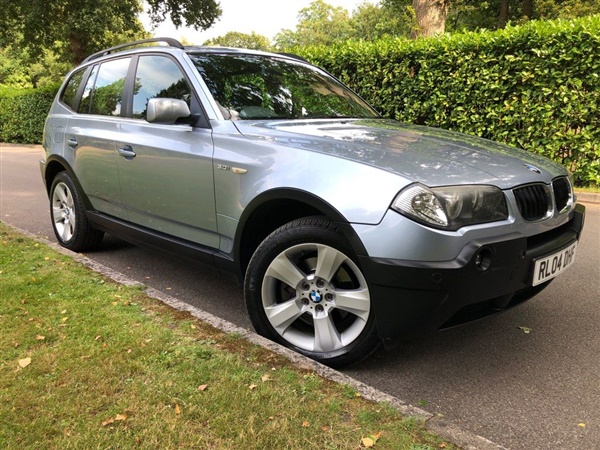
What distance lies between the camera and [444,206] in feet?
7.62

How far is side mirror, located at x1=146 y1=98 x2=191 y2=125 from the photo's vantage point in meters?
3.21

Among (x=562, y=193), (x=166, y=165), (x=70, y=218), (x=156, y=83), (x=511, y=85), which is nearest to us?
(x=562, y=193)

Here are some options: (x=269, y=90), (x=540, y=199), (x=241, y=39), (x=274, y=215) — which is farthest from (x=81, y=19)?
(x=241, y=39)

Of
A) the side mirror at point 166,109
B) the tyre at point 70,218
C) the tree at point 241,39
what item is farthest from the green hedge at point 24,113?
the tree at point 241,39

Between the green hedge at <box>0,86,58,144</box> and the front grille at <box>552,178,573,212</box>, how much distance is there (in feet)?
71.5

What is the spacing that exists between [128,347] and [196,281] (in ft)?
5.06

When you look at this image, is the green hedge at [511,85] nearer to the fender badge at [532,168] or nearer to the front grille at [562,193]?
the front grille at [562,193]

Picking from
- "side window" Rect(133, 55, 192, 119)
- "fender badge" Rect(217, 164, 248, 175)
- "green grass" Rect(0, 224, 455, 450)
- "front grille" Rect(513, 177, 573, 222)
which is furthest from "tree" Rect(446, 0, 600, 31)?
"green grass" Rect(0, 224, 455, 450)

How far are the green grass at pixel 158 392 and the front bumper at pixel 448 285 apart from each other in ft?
1.37

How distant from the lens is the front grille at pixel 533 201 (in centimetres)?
259

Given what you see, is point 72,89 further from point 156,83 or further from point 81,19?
point 81,19

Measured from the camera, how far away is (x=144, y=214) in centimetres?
383

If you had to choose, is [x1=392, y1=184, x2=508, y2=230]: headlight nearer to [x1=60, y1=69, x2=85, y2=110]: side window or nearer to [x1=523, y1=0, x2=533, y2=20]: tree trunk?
[x1=60, y1=69, x2=85, y2=110]: side window

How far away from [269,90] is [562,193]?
2044 millimetres
